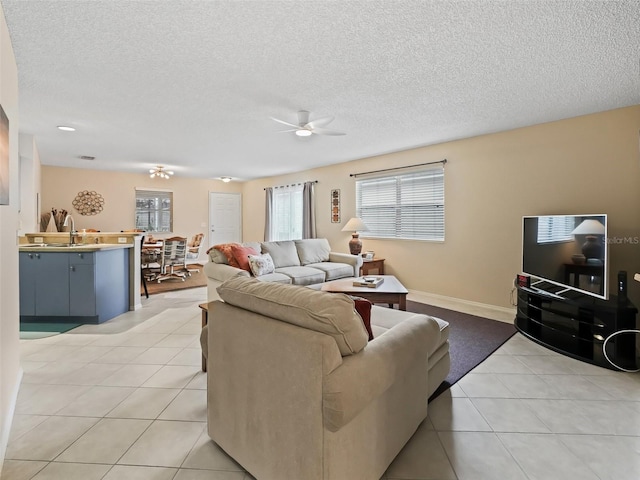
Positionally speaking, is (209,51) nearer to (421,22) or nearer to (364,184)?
(421,22)

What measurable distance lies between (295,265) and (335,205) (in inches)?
77.2

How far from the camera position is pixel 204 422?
189 centimetres

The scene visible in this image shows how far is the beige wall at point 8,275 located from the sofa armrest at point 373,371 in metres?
1.71

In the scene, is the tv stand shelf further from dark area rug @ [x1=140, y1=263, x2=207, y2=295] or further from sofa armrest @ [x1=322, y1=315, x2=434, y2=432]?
dark area rug @ [x1=140, y1=263, x2=207, y2=295]

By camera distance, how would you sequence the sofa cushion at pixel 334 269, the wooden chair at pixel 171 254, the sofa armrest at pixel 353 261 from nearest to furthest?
1. the sofa cushion at pixel 334 269
2. the sofa armrest at pixel 353 261
3. the wooden chair at pixel 171 254

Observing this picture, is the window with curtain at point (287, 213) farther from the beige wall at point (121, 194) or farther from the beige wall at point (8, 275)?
the beige wall at point (8, 275)

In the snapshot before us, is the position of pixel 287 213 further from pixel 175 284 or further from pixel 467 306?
pixel 467 306

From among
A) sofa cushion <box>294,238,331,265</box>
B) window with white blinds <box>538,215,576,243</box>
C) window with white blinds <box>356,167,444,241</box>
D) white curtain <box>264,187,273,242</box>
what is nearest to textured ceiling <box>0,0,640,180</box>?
window with white blinds <box>356,167,444,241</box>

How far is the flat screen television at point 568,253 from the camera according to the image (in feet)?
9.15

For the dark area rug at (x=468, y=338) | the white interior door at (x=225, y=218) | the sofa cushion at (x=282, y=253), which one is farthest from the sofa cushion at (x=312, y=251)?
the white interior door at (x=225, y=218)

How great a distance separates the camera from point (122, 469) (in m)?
1.51

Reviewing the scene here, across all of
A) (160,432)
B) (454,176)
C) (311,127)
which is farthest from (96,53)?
(454,176)

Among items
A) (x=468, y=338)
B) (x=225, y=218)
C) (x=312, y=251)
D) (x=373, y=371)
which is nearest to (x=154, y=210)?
(x=225, y=218)

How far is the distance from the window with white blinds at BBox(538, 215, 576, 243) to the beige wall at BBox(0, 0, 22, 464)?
4.34 metres
